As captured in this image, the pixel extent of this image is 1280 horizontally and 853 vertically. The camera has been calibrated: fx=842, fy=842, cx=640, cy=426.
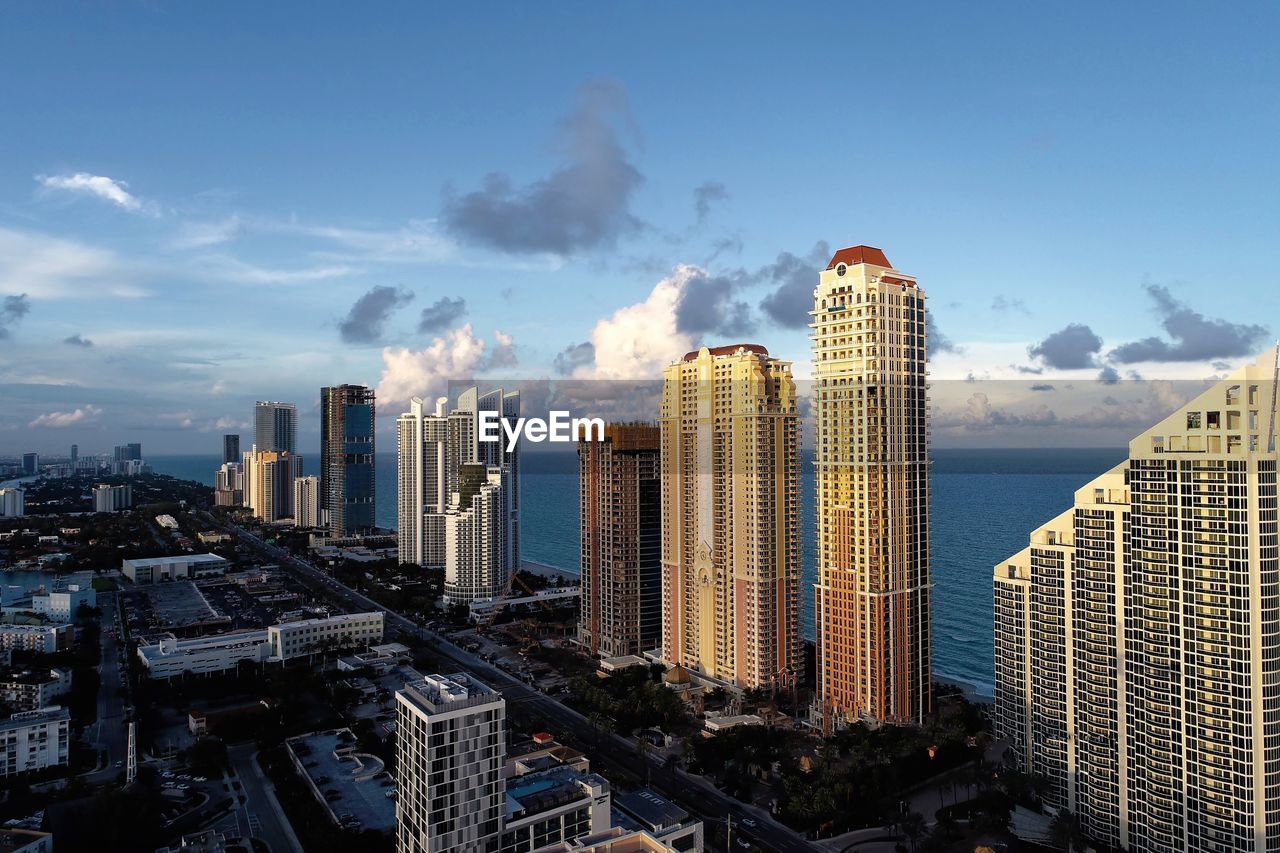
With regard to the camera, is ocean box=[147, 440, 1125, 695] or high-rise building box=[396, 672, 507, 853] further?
ocean box=[147, 440, 1125, 695]

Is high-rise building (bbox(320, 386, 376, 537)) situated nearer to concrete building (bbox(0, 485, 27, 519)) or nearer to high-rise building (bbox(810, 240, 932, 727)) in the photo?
concrete building (bbox(0, 485, 27, 519))

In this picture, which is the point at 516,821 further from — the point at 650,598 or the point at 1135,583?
the point at 650,598

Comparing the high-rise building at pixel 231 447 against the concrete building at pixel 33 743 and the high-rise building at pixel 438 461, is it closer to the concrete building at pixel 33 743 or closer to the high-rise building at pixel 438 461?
the high-rise building at pixel 438 461

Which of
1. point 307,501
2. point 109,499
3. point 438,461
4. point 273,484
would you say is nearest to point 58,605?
point 438,461

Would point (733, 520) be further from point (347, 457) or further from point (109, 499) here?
point (109, 499)

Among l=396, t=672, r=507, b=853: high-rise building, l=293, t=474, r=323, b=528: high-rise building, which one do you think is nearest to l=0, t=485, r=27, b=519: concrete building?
l=293, t=474, r=323, b=528: high-rise building

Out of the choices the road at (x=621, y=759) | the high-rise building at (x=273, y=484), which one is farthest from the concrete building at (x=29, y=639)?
the high-rise building at (x=273, y=484)

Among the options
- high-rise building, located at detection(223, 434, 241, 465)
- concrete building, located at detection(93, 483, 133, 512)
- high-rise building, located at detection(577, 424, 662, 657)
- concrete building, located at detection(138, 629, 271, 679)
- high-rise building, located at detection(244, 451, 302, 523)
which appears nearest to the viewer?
concrete building, located at detection(138, 629, 271, 679)
